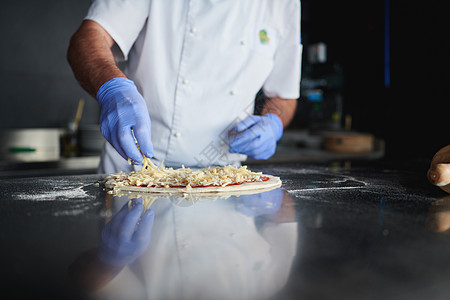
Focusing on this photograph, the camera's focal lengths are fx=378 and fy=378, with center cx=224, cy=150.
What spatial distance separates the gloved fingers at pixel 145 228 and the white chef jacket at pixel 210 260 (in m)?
0.01

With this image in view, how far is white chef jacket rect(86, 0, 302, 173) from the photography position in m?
1.60

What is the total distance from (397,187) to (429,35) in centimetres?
274

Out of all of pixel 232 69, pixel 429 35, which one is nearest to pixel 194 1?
pixel 232 69

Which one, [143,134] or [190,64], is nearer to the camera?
[143,134]

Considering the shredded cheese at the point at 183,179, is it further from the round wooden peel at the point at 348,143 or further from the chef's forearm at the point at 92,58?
the round wooden peel at the point at 348,143

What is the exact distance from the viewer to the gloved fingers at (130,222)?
667mm

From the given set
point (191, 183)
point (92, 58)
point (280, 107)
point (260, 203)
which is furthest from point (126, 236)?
point (280, 107)

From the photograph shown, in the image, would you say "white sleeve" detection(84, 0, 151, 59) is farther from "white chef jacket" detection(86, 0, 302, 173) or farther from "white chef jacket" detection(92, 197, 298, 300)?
"white chef jacket" detection(92, 197, 298, 300)

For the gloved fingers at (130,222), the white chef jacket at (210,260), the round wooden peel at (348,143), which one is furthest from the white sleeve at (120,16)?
the round wooden peel at (348,143)

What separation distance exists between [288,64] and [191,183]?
1.05 m

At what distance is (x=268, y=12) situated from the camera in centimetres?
186

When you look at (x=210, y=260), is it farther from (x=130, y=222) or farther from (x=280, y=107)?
(x=280, y=107)

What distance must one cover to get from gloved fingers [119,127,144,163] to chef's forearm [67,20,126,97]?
27cm

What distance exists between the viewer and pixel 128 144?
1.25 metres
